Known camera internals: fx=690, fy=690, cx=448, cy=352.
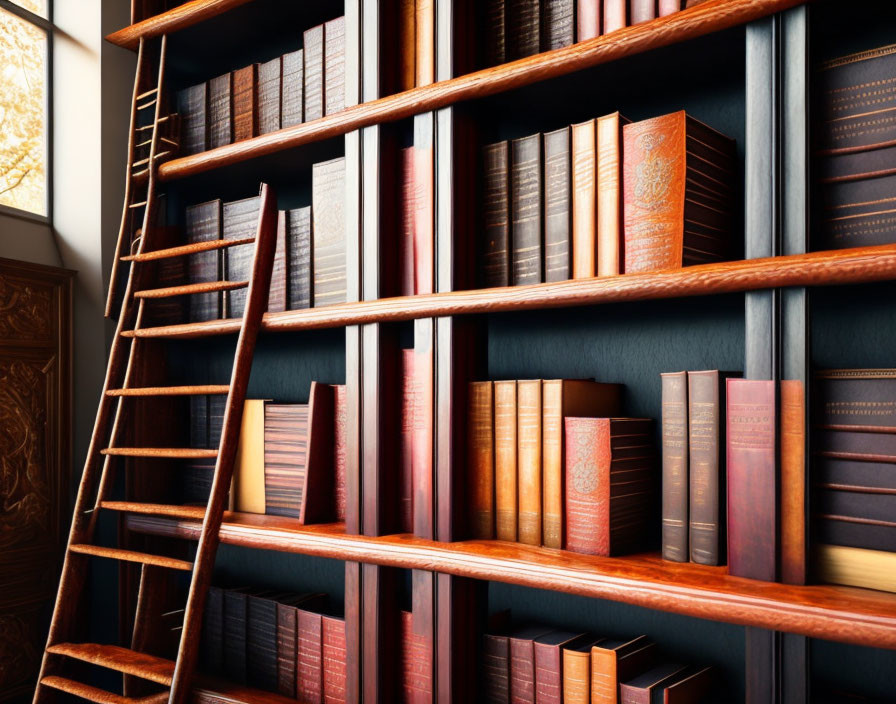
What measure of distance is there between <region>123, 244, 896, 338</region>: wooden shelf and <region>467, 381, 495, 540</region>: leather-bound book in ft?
0.60

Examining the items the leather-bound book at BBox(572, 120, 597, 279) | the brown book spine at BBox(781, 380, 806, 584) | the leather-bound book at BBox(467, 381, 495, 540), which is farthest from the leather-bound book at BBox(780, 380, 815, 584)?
the leather-bound book at BBox(467, 381, 495, 540)

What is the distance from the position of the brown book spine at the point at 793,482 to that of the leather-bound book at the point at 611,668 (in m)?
0.33

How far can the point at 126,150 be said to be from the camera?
84.4 inches

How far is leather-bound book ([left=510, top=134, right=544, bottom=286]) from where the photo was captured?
1375 millimetres

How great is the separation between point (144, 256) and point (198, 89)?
54 centimetres

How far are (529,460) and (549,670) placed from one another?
0.39m

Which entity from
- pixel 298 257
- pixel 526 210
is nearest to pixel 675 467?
pixel 526 210

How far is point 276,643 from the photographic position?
1.69m

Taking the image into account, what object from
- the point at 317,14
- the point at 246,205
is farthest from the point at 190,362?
the point at 317,14

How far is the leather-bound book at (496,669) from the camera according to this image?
137 cm

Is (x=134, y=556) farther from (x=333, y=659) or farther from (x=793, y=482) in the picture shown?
(x=793, y=482)

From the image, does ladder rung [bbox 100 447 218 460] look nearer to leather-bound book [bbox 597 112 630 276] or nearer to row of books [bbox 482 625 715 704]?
row of books [bbox 482 625 715 704]

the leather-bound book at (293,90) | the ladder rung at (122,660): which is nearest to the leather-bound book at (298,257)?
the leather-bound book at (293,90)

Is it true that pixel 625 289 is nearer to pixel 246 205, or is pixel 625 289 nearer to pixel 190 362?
pixel 246 205
